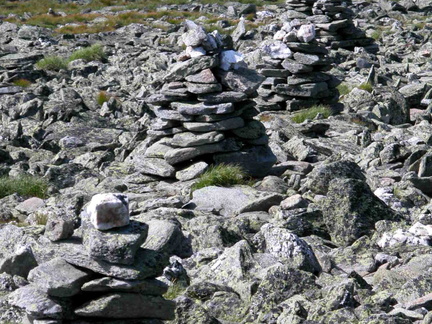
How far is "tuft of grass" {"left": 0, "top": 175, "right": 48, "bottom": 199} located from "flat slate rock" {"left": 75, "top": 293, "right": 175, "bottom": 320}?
7916 mm

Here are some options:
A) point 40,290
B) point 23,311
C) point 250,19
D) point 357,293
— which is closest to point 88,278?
point 40,290

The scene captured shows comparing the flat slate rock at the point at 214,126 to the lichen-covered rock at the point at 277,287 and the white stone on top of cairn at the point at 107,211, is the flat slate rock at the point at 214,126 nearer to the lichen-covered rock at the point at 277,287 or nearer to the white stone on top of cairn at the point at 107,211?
the lichen-covered rock at the point at 277,287

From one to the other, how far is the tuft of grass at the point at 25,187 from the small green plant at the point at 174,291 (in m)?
6.67

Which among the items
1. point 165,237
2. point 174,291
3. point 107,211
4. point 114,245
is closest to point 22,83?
point 165,237

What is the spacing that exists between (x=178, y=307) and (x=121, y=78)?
2168 cm

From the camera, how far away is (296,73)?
20547 mm

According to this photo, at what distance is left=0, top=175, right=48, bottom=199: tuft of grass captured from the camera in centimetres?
1412

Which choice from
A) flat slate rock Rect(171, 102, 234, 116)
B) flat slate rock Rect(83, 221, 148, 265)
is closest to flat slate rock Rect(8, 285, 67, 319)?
flat slate rock Rect(83, 221, 148, 265)

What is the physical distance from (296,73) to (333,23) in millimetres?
10915

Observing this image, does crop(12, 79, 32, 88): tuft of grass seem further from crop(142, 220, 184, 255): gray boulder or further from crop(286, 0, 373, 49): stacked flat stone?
crop(142, 220, 184, 255): gray boulder

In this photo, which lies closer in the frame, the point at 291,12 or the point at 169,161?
the point at 169,161

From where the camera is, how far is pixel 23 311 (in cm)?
695

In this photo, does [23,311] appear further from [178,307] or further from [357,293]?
[357,293]

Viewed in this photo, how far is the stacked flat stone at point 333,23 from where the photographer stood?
3048 cm
